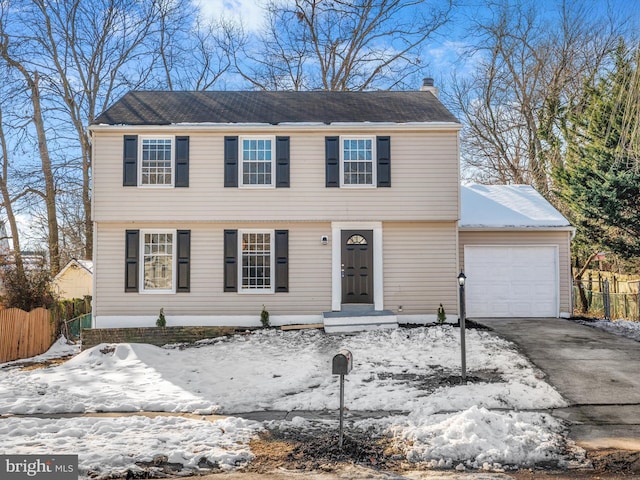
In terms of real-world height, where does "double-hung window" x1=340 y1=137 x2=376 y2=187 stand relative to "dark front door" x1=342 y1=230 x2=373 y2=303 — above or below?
above

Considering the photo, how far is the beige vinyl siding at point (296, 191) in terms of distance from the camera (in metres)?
13.3

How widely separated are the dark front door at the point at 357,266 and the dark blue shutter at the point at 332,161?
1336 mm

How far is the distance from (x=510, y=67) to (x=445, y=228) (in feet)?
47.8

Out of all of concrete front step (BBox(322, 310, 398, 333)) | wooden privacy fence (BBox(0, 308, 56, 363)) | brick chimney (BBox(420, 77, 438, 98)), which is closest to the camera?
concrete front step (BBox(322, 310, 398, 333))

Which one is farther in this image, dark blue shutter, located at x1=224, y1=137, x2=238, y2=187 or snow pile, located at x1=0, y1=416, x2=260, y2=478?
dark blue shutter, located at x1=224, y1=137, x2=238, y2=187

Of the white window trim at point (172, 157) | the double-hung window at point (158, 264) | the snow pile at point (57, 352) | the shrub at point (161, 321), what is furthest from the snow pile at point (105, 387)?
the white window trim at point (172, 157)

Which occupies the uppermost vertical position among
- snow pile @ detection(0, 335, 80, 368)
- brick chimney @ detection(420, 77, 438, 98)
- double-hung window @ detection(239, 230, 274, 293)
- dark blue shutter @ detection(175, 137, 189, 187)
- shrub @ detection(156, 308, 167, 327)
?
brick chimney @ detection(420, 77, 438, 98)

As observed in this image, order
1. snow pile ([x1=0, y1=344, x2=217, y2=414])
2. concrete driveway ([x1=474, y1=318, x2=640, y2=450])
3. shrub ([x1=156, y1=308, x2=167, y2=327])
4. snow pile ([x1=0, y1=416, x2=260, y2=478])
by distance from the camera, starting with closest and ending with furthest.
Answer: snow pile ([x1=0, y1=416, x2=260, y2=478]) < concrete driveway ([x1=474, y1=318, x2=640, y2=450]) < snow pile ([x1=0, y1=344, x2=217, y2=414]) < shrub ([x1=156, y1=308, x2=167, y2=327])

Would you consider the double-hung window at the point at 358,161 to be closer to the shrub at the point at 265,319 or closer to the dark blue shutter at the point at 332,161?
the dark blue shutter at the point at 332,161

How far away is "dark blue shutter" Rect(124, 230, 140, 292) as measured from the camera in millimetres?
13289

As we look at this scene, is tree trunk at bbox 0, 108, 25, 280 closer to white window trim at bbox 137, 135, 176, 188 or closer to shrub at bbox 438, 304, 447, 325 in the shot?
white window trim at bbox 137, 135, 176, 188

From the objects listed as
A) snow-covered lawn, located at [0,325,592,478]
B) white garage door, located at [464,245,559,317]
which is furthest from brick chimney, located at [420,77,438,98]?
snow-covered lawn, located at [0,325,592,478]

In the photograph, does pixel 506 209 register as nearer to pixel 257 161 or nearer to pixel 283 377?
pixel 257 161

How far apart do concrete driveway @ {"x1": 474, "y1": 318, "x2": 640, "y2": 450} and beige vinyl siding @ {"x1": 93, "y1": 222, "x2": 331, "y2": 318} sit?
15.0 feet
